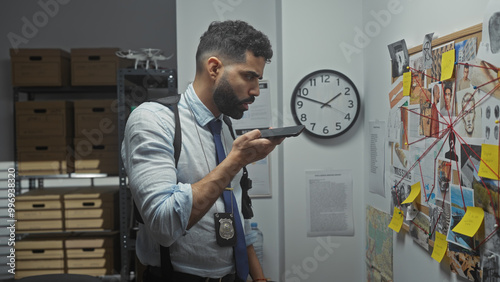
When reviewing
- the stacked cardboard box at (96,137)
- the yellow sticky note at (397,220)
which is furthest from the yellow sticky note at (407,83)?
the stacked cardboard box at (96,137)

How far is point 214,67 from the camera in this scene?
127cm

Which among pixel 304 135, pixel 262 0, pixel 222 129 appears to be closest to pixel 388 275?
pixel 304 135

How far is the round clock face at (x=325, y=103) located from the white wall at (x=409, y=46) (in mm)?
102

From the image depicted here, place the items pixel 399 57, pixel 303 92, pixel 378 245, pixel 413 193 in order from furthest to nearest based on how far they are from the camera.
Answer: pixel 303 92 < pixel 378 245 < pixel 399 57 < pixel 413 193

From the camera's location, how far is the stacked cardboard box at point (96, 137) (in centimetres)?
302

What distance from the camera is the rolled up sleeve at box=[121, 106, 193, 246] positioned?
3.43 ft


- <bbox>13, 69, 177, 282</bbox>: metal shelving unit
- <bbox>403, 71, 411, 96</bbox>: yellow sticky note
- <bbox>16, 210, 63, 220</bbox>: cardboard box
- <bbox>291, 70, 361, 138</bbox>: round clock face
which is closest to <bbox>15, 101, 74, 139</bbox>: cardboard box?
<bbox>13, 69, 177, 282</bbox>: metal shelving unit

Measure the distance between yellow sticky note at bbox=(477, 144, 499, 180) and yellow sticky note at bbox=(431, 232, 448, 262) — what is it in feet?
1.16

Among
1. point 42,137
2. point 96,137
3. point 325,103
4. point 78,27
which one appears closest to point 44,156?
point 42,137

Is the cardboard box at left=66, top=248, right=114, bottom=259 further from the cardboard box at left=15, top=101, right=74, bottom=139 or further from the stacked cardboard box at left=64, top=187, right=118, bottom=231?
the cardboard box at left=15, top=101, right=74, bottom=139

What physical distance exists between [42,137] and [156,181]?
2313 mm

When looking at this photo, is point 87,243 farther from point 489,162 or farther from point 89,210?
point 489,162

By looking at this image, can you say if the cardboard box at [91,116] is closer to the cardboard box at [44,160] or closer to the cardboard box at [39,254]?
the cardboard box at [44,160]

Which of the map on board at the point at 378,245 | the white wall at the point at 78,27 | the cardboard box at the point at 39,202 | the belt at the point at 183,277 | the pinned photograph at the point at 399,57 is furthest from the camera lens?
the white wall at the point at 78,27
